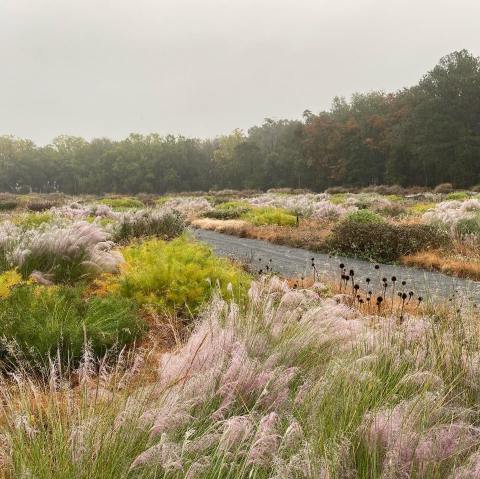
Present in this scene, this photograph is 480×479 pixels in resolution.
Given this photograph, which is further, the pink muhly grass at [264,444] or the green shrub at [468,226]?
the green shrub at [468,226]

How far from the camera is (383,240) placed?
39.0 ft

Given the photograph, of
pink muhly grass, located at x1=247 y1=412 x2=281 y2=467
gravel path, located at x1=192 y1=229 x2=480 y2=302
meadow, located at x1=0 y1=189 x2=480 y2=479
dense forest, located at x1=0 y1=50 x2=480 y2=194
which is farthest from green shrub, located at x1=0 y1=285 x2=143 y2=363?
dense forest, located at x1=0 y1=50 x2=480 y2=194

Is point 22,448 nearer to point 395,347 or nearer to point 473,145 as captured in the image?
point 395,347

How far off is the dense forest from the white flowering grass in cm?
4438

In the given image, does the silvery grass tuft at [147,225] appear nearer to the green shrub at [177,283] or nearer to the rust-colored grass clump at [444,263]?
the rust-colored grass clump at [444,263]

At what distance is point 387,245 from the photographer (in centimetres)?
1179

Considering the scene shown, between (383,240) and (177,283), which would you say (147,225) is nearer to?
(383,240)

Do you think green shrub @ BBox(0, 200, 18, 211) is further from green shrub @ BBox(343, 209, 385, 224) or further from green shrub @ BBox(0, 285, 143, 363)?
green shrub @ BBox(0, 285, 143, 363)

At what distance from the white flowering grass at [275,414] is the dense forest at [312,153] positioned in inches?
1747

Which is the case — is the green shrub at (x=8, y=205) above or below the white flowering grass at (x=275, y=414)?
above

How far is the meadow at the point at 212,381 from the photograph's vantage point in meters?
2.07

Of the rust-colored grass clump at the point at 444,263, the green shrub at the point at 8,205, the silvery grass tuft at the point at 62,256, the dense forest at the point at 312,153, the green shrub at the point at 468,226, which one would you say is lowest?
the rust-colored grass clump at the point at 444,263

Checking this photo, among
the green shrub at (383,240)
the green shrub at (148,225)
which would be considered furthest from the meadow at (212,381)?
the green shrub at (148,225)

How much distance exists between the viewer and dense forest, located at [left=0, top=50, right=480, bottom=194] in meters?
45.9
